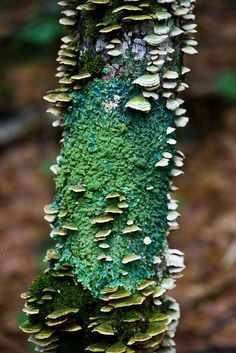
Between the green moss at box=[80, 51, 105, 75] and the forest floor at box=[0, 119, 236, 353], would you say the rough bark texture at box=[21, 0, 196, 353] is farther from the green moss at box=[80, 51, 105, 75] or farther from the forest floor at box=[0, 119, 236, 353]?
the forest floor at box=[0, 119, 236, 353]

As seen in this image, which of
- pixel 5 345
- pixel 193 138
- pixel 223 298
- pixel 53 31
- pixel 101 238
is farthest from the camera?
pixel 193 138

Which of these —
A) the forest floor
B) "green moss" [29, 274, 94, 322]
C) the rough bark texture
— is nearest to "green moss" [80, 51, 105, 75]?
the rough bark texture

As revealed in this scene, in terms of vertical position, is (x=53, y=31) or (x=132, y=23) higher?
(x=53, y=31)

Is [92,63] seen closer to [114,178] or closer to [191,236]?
[114,178]

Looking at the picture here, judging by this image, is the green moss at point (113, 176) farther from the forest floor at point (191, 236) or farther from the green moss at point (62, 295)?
the forest floor at point (191, 236)

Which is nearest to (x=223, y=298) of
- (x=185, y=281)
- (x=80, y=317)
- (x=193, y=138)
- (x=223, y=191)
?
(x=185, y=281)

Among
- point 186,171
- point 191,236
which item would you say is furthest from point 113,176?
point 186,171

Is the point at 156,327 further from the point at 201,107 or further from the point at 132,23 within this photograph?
the point at 201,107

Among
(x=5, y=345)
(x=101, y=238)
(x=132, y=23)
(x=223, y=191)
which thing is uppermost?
(x=132, y=23)
